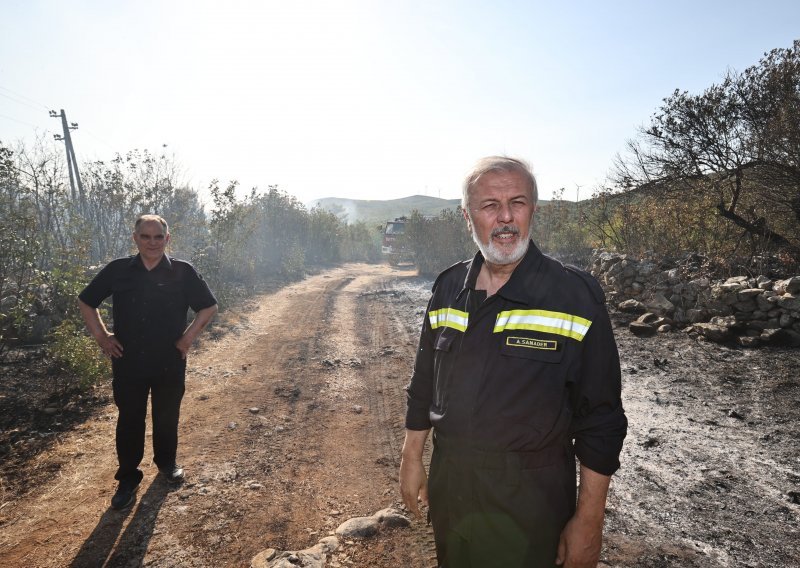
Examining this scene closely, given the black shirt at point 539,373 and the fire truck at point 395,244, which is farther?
the fire truck at point 395,244

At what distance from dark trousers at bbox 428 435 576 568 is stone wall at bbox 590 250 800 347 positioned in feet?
22.7

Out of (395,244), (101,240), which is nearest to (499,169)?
(101,240)

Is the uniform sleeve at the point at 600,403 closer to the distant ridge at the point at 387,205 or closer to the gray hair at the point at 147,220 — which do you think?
the gray hair at the point at 147,220

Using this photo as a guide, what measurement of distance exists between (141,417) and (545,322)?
3.26 m

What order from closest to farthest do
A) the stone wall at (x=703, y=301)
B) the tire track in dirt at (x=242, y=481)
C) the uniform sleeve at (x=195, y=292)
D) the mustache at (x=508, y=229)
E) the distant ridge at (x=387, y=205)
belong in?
1. the mustache at (x=508, y=229)
2. the tire track in dirt at (x=242, y=481)
3. the uniform sleeve at (x=195, y=292)
4. the stone wall at (x=703, y=301)
5. the distant ridge at (x=387, y=205)

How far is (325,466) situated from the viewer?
3.96 meters

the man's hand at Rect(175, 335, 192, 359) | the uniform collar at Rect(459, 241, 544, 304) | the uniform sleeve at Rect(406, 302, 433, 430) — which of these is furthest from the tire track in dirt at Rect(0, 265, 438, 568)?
the uniform collar at Rect(459, 241, 544, 304)

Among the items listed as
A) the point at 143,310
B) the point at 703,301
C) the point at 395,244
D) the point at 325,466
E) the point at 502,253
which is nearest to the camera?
the point at 502,253

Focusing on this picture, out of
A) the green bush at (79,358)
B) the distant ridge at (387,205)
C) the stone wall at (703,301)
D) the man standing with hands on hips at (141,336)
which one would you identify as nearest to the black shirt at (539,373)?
the man standing with hands on hips at (141,336)

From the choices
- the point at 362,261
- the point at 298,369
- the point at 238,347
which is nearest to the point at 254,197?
the point at 362,261

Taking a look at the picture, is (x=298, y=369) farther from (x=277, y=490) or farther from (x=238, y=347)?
(x=277, y=490)

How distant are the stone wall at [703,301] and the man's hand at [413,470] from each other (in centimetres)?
698

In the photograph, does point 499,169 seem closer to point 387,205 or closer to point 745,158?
point 745,158

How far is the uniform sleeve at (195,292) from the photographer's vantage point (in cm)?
355
